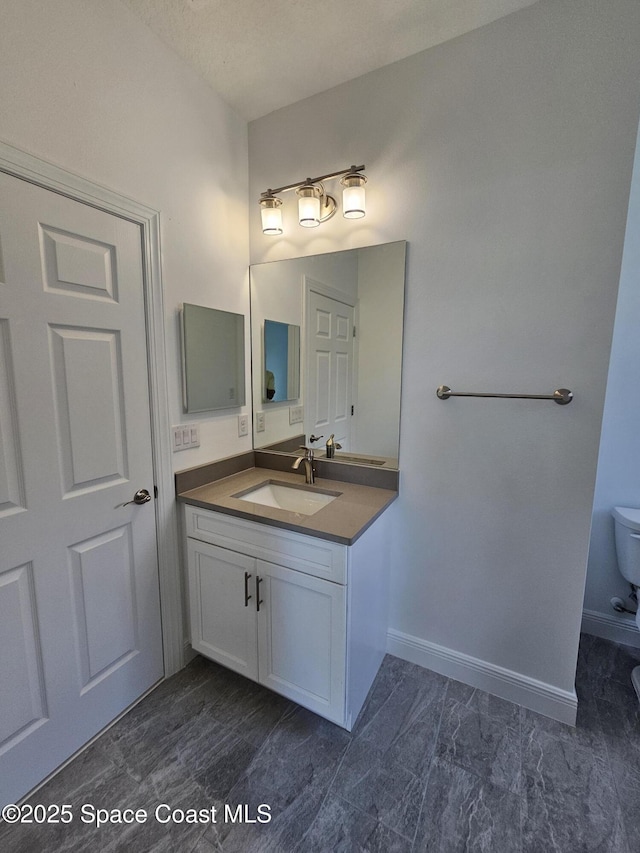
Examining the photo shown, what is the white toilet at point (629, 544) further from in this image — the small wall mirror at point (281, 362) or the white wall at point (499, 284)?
the small wall mirror at point (281, 362)

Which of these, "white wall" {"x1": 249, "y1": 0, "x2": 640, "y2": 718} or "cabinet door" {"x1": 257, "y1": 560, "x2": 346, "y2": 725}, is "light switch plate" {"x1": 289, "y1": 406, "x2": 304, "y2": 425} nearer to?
"white wall" {"x1": 249, "y1": 0, "x2": 640, "y2": 718}

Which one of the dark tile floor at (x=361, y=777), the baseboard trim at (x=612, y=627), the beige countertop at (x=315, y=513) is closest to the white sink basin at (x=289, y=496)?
the beige countertop at (x=315, y=513)

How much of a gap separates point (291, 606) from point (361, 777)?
60 cm

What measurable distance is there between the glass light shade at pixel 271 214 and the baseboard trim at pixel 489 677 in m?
2.08

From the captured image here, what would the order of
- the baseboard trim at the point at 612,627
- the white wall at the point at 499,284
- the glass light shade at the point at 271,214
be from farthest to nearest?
the baseboard trim at the point at 612,627 → the glass light shade at the point at 271,214 → the white wall at the point at 499,284

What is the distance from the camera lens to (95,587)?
141 cm

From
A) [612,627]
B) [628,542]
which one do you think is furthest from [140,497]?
[612,627]

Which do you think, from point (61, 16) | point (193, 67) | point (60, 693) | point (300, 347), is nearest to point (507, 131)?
point (300, 347)

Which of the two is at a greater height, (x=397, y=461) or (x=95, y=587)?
(x=397, y=461)

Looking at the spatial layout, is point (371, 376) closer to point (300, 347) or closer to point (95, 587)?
point (300, 347)

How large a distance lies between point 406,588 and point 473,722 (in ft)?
1.81

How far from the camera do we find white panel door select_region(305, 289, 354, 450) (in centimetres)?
185

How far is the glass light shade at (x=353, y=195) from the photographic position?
1.57 metres

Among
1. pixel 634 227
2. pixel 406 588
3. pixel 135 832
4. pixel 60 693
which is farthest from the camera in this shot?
pixel 406 588
